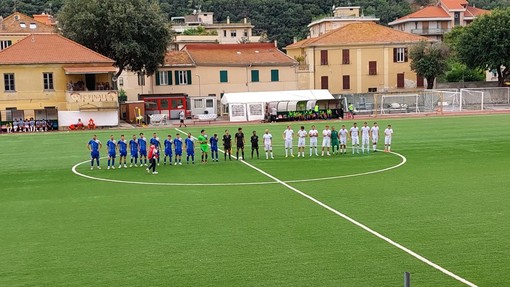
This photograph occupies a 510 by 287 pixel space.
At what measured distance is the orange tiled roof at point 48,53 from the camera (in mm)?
59500

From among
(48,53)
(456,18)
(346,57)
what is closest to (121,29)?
(48,53)

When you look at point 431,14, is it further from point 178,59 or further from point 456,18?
point 178,59

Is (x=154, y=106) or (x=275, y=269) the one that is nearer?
(x=275, y=269)

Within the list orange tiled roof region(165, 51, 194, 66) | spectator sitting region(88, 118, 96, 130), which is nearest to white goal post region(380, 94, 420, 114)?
orange tiled roof region(165, 51, 194, 66)

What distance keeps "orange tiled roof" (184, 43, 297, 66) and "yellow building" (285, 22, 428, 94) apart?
3.05 meters

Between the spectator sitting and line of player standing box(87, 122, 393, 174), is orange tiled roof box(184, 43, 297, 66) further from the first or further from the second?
line of player standing box(87, 122, 393, 174)

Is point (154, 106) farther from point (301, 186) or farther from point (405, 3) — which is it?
point (405, 3)

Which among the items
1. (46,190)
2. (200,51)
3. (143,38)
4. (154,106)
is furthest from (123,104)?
(46,190)

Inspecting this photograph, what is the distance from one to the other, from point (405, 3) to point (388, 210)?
136 meters

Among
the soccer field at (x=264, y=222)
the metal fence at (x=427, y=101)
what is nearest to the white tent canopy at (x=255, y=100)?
the metal fence at (x=427, y=101)

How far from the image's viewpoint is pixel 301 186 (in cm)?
2425

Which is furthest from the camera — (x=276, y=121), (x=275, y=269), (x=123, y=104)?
(x=123, y=104)

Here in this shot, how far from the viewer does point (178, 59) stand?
243 feet

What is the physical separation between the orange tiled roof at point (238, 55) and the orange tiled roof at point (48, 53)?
14884mm
